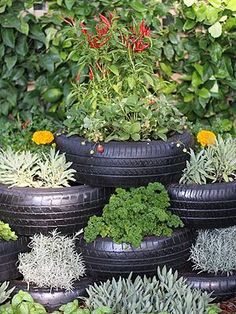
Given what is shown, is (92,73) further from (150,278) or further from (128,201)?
(150,278)

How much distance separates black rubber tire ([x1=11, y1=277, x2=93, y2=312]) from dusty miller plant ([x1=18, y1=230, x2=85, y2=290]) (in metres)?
0.03

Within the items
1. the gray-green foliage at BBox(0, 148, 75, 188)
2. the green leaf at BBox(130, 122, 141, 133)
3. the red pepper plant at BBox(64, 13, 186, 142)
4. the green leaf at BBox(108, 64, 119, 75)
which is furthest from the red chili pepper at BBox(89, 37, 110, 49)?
the gray-green foliage at BBox(0, 148, 75, 188)

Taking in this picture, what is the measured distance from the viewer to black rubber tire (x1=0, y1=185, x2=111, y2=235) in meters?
3.33

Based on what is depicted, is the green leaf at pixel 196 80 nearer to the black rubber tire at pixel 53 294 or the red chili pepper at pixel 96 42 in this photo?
the red chili pepper at pixel 96 42

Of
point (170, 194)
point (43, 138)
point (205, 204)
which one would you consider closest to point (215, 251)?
point (205, 204)

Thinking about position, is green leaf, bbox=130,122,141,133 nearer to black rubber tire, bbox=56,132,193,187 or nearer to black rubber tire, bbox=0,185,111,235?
black rubber tire, bbox=56,132,193,187

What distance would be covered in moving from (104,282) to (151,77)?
4.06 feet

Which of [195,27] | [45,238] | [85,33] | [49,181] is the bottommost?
[45,238]

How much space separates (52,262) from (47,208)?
0.31 meters

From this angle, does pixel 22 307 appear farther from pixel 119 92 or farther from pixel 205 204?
pixel 119 92

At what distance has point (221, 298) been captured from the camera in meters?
3.51

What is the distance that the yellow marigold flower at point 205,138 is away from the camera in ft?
12.9

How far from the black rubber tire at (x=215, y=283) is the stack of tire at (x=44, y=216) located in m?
0.59

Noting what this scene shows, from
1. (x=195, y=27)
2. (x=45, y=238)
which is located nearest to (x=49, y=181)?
(x=45, y=238)
